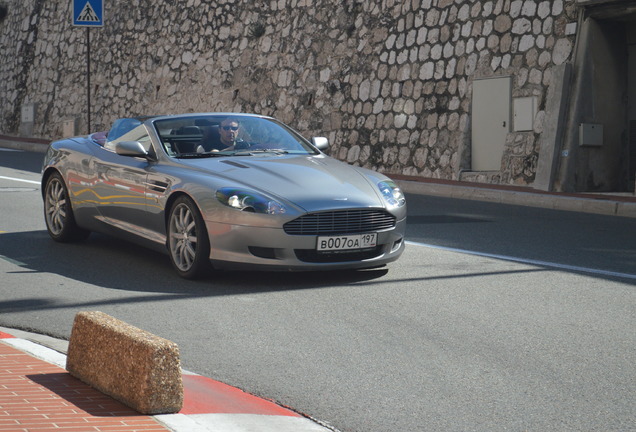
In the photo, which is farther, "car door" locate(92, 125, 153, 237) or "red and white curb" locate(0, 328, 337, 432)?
"car door" locate(92, 125, 153, 237)

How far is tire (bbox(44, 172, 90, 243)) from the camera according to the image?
33.9ft

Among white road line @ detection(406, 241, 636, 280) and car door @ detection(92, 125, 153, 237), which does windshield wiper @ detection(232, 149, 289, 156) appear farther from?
white road line @ detection(406, 241, 636, 280)

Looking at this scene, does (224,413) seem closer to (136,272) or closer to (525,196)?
(136,272)

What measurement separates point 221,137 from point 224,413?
4.87 m

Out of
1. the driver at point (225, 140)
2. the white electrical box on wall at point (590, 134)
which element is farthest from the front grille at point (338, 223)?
the white electrical box on wall at point (590, 134)

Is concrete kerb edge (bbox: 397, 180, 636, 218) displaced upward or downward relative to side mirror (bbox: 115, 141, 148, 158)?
downward

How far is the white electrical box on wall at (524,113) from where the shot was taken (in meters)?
18.3

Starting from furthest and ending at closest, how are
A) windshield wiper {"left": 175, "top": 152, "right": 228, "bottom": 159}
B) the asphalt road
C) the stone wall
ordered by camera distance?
the stone wall
windshield wiper {"left": 175, "top": 152, "right": 228, "bottom": 159}
the asphalt road

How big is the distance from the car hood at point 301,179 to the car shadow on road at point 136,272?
2.21 feet

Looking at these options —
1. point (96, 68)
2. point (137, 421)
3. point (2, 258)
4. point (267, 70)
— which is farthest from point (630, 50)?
point (96, 68)

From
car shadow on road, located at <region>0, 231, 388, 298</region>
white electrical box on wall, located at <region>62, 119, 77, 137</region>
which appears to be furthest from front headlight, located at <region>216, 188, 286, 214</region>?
white electrical box on wall, located at <region>62, 119, 77, 137</region>

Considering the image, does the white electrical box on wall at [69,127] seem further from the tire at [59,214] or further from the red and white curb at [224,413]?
the red and white curb at [224,413]

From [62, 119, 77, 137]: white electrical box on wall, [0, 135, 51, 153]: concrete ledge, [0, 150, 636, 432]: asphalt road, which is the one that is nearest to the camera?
[0, 150, 636, 432]: asphalt road

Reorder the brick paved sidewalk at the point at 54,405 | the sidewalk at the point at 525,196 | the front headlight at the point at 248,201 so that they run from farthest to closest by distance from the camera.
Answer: the sidewalk at the point at 525,196, the front headlight at the point at 248,201, the brick paved sidewalk at the point at 54,405
